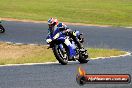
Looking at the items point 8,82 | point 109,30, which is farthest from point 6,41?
point 8,82

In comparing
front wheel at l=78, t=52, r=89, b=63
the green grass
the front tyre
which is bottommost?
the green grass

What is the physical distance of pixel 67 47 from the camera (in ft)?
47.9

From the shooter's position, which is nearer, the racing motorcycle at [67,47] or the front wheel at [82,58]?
the racing motorcycle at [67,47]

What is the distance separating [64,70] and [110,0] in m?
49.5

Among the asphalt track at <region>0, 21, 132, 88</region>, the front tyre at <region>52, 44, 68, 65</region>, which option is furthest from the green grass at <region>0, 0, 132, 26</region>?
the front tyre at <region>52, 44, 68, 65</region>

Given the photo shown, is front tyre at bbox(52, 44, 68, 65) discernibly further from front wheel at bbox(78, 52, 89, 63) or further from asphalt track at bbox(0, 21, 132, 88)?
front wheel at bbox(78, 52, 89, 63)

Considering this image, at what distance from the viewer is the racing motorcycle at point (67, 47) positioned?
1427 centimetres

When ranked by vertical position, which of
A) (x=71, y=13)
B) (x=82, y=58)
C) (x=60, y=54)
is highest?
(x=60, y=54)

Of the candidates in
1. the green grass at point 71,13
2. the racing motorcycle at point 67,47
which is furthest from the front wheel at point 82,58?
the green grass at point 71,13

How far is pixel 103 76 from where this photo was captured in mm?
6492

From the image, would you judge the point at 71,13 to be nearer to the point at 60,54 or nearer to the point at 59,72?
the point at 60,54

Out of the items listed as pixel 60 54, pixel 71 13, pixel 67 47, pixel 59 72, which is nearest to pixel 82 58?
pixel 67 47

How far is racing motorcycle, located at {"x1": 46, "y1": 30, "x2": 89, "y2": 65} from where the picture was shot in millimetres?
14266

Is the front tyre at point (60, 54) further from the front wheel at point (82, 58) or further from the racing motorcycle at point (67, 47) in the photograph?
the front wheel at point (82, 58)
